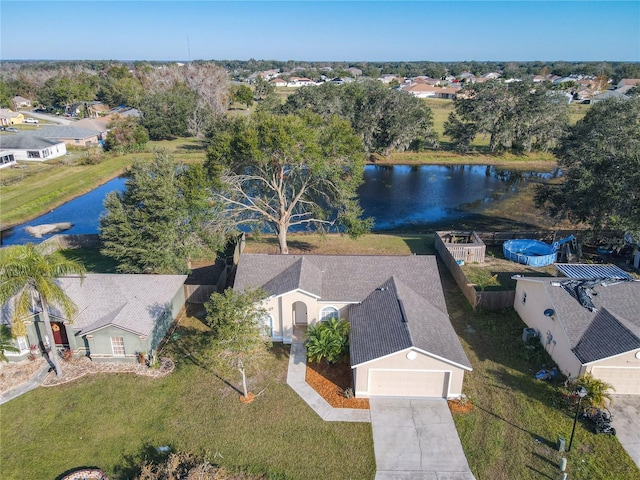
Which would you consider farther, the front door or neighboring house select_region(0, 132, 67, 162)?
neighboring house select_region(0, 132, 67, 162)

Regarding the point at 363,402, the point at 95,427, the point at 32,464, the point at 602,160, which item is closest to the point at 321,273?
the point at 363,402

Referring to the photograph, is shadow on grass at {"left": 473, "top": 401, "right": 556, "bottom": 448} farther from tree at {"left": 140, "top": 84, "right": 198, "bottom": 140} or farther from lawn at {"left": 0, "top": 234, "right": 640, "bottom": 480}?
tree at {"left": 140, "top": 84, "right": 198, "bottom": 140}

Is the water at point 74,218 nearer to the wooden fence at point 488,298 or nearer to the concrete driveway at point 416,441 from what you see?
the wooden fence at point 488,298

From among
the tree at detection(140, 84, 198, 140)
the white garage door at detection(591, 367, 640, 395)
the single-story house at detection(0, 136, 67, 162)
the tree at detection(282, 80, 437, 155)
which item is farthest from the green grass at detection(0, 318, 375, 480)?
the tree at detection(140, 84, 198, 140)

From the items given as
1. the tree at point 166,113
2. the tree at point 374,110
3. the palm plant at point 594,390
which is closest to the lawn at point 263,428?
the palm plant at point 594,390

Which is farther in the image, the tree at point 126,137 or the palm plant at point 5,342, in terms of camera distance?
the tree at point 126,137

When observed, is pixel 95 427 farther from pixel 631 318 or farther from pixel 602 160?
pixel 602 160
